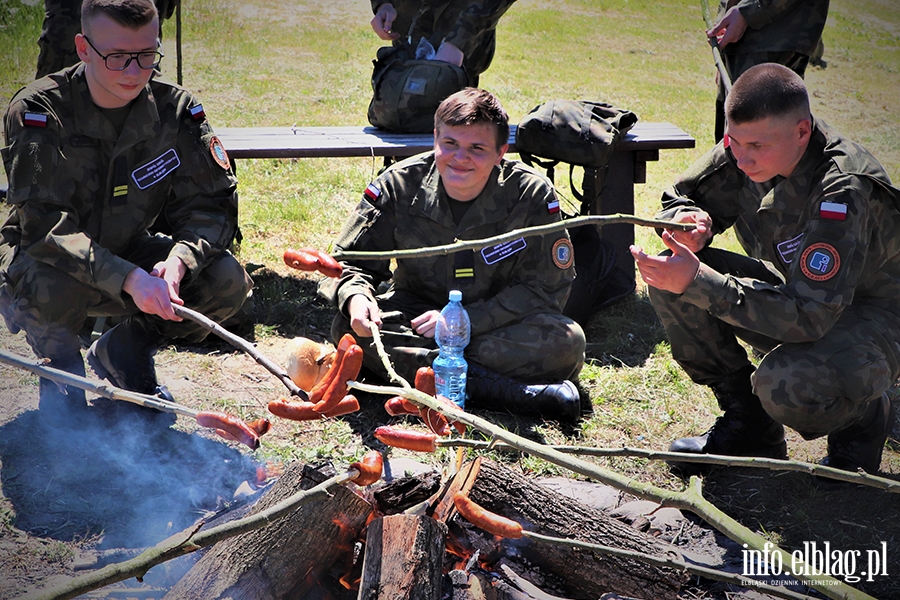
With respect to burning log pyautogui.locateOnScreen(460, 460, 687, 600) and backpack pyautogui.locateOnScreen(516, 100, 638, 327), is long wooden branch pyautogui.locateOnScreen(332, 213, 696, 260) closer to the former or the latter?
burning log pyautogui.locateOnScreen(460, 460, 687, 600)

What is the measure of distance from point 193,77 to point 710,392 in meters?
8.80

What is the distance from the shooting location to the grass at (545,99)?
12.9 ft

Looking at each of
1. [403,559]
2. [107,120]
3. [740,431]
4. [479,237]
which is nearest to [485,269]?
[479,237]

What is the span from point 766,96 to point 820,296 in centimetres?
79

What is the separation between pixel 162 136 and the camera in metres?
3.91

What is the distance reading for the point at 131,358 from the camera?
387 cm

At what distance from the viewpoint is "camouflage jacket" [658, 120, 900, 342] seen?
3092 mm

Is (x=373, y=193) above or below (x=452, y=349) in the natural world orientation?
above

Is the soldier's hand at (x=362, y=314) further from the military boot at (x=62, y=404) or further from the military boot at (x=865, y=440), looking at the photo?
the military boot at (x=865, y=440)

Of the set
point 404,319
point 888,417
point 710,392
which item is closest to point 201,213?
point 404,319

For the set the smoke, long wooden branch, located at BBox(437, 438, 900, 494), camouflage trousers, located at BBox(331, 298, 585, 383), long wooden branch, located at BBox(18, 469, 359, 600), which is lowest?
the smoke

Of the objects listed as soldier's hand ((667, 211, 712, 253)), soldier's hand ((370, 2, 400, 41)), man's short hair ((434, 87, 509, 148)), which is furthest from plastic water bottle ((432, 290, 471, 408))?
soldier's hand ((370, 2, 400, 41))

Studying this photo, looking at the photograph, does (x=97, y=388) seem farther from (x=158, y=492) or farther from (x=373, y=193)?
(x=373, y=193)

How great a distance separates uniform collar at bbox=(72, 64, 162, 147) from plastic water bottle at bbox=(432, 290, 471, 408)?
5.45 feet
